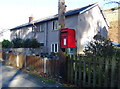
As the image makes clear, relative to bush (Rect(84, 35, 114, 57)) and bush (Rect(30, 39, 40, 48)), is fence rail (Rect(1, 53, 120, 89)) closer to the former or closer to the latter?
bush (Rect(84, 35, 114, 57))

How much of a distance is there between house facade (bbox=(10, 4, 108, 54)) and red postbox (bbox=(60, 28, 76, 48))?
11.1 meters

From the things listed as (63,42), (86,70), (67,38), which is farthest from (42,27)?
(86,70)

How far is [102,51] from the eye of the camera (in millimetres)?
6613

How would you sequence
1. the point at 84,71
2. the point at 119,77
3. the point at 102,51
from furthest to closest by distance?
the point at 102,51 < the point at 84,71 < the point at 119,77

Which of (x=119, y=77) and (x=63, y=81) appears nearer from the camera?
(x=119, y=77)

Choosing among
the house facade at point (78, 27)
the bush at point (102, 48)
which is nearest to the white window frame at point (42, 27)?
the house facade at point (78, 27)

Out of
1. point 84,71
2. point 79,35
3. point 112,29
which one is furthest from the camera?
point 112,29

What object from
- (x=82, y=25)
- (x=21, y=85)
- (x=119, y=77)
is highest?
(x=82, y=25)

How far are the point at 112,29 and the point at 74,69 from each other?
2304 cm

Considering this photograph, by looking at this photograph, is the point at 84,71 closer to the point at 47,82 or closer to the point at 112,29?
the point at 47,82

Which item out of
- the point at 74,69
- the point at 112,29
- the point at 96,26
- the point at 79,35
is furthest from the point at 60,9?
the point at 112,29

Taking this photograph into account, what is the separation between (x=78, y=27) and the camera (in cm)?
1703

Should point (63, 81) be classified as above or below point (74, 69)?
below

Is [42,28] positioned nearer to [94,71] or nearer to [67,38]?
[67,38]
